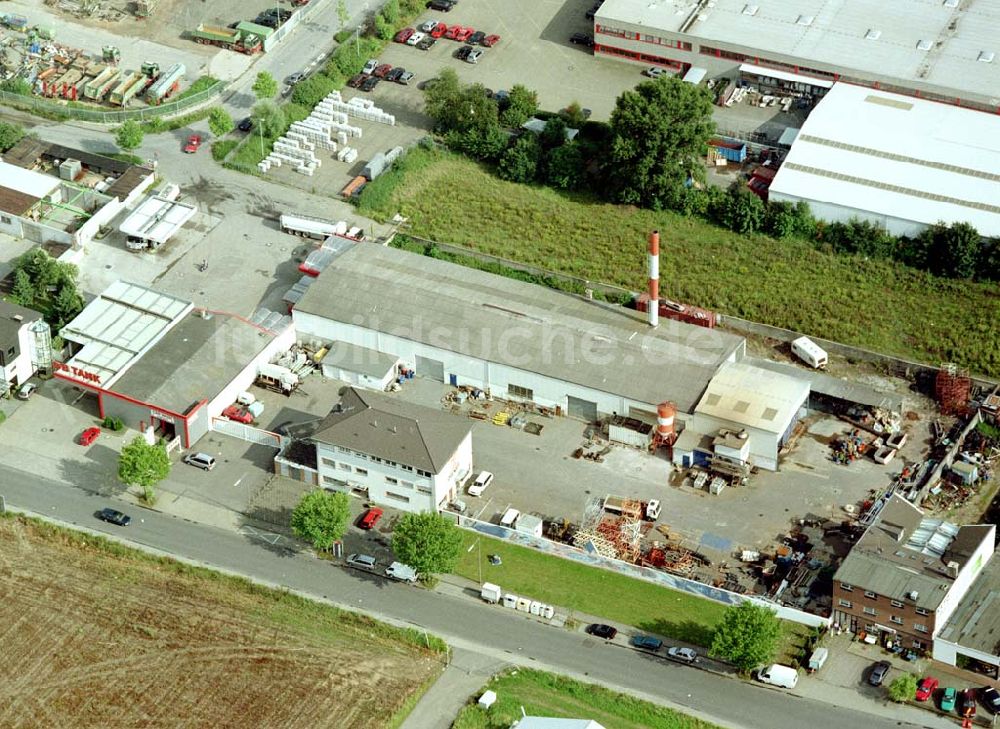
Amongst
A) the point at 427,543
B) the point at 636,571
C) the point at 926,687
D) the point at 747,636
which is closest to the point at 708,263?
the point at 636,571

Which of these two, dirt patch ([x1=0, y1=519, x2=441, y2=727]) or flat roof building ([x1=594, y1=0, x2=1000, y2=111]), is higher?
Answer: flat roof building ([x1=594, y1=0, x2=1000, y2=111])

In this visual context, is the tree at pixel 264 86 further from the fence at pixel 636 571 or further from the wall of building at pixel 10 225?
the fence at pixel 636 571

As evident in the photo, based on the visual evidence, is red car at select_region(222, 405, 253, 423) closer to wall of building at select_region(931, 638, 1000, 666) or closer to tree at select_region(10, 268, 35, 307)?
tree at select_region(10, 268, 35, 307)

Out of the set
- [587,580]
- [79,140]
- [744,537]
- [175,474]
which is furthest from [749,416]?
[79,140]

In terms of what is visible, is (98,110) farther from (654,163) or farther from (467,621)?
(467,621)

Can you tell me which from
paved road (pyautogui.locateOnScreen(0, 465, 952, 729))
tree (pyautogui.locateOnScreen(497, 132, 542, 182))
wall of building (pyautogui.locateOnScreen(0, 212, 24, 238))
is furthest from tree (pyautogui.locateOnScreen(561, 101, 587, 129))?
paved road (pyautogui.locateOnScreen(0, 465, 952, 729))

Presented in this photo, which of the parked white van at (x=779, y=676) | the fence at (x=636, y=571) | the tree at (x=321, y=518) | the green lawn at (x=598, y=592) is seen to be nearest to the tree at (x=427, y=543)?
the green lawn at (x=598, y=592)
